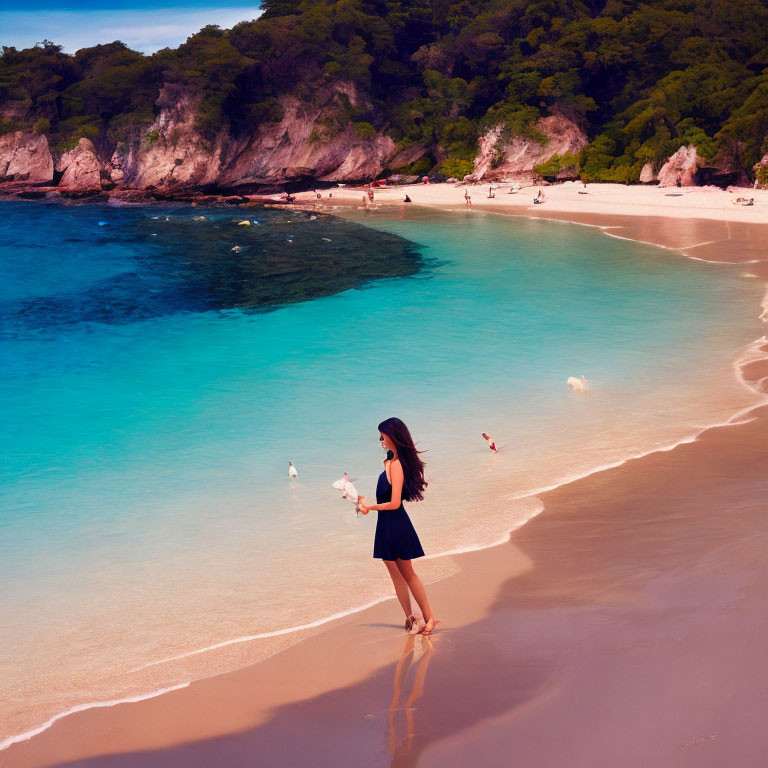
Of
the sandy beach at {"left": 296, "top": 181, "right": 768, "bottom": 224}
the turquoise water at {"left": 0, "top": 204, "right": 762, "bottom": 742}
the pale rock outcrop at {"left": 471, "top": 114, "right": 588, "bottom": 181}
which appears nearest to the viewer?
the turquoise water at {"left": 0, "top": 204, "right": 762, "bottom": 742}

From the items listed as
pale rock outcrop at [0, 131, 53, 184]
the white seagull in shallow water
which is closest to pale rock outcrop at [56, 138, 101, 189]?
pale rock outcrop at [0, 131, 53, 184]

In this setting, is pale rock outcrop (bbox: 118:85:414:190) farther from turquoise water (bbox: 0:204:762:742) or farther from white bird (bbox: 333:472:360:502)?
white bird (bbox: 333:472:360:502)

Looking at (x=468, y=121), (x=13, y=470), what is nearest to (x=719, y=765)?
(x=13, y=470)

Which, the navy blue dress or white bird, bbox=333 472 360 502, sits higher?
the navy blue dress

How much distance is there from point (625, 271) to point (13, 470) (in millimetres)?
20397

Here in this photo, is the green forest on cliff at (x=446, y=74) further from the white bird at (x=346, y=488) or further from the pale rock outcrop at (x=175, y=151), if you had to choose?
the white bird at (x=346, y=488)

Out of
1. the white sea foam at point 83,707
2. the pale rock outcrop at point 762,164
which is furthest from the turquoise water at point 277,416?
the pale rock outcrop at point 762,164

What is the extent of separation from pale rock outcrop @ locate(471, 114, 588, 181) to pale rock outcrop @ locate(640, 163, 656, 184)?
918cm

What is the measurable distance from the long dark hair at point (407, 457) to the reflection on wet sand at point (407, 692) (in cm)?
120

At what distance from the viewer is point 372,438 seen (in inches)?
516

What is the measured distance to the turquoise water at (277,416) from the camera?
7.96 meters

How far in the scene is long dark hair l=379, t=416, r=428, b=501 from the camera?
634 cm

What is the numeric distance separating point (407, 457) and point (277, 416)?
328 inches

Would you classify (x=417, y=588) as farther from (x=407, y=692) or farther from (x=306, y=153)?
(x=306, y=153)
